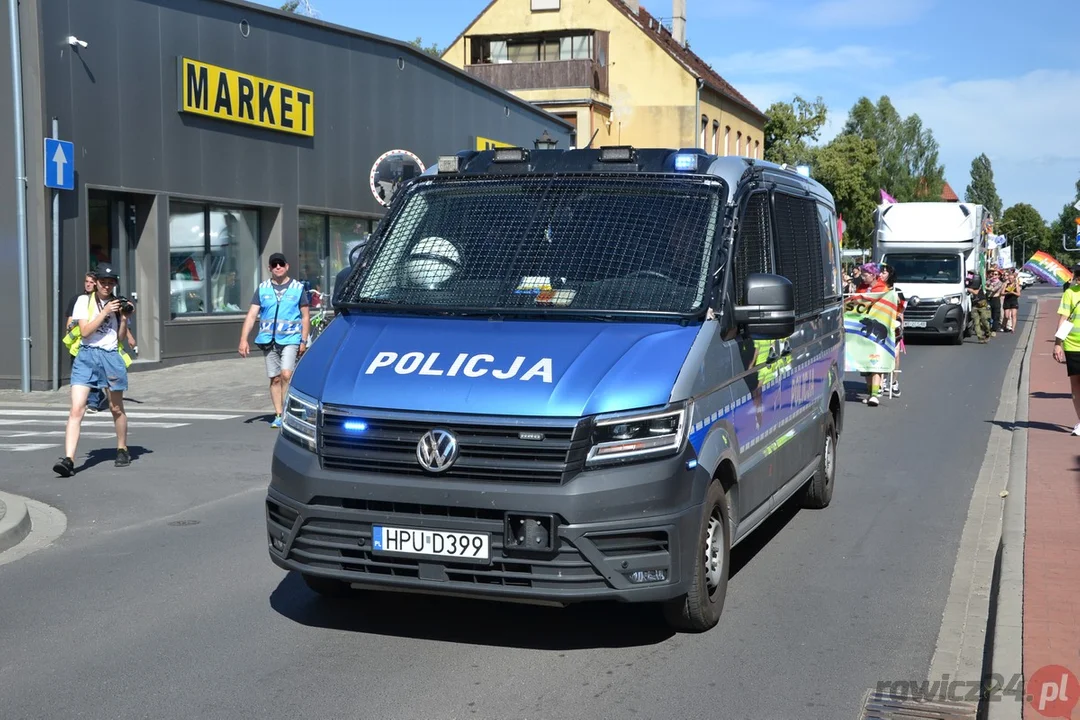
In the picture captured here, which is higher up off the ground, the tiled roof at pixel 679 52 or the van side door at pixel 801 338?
the tiled roof at pixel 679 52

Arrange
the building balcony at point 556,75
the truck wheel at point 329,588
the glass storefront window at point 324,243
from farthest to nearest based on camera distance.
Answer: the building balcony at point 556,75 → the glass storefront window at point 324,243 → the truck wheel at point 329,588

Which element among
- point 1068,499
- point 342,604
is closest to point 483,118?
point 1068,499

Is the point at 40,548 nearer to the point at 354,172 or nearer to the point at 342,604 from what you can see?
the point at 342,604

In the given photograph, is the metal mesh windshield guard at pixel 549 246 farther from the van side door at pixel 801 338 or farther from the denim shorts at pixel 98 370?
the denim shorts at pixel 98 370

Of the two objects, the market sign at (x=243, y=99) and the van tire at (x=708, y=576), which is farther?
the market sign at (x=243, y=99)

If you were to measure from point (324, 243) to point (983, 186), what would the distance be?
536ft

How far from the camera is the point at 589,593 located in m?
5.03

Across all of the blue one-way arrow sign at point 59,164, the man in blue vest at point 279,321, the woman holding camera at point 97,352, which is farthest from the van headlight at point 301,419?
the blue one-way arrow sign at point 59,164

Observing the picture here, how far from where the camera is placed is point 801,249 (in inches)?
317

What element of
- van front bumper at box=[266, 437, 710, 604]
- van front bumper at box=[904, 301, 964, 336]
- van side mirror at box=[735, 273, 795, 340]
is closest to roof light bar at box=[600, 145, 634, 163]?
van side mirror at box=[735, 273, 795, 340]

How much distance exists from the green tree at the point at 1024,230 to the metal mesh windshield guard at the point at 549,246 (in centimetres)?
17285

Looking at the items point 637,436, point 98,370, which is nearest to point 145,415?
point 98,370

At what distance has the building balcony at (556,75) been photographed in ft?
152

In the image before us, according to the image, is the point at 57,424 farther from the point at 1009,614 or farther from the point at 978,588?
the point at 1009,614
